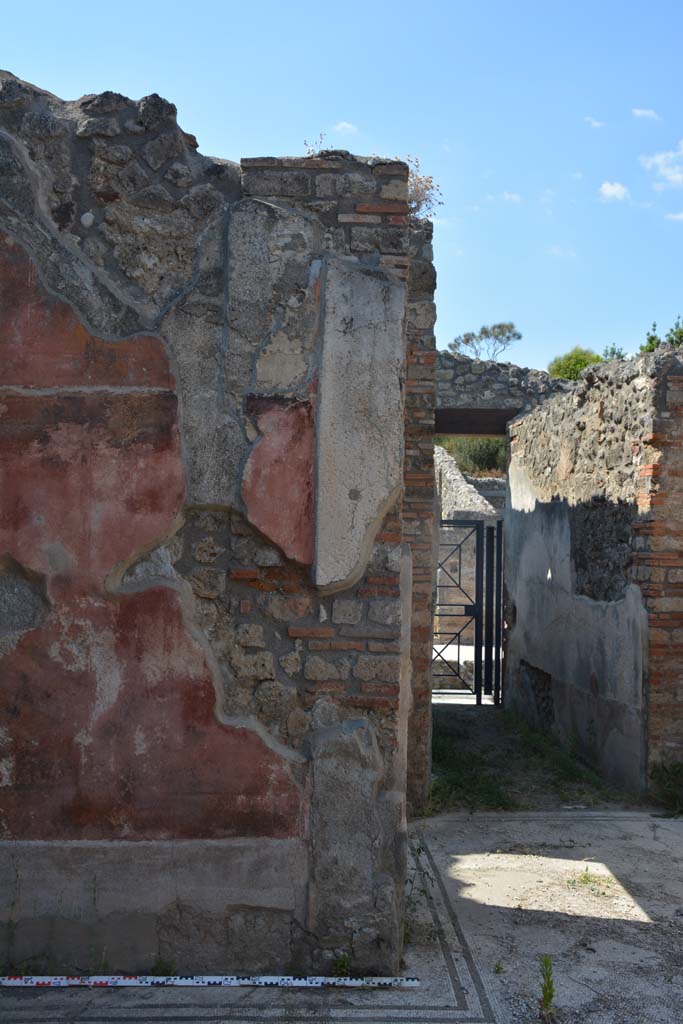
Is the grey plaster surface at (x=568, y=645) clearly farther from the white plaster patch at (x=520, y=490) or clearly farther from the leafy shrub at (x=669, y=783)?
the leafy shrub at (x=669, y=783)

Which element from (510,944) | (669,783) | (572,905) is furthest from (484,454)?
(510,944)

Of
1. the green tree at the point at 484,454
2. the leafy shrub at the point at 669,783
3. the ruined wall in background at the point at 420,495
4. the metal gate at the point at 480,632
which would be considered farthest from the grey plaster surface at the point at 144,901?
the green tree at the point at 484,454

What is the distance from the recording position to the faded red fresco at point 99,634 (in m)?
3.34

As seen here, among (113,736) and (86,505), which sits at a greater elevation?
(86,505)

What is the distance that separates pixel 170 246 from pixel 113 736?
68.8 inches

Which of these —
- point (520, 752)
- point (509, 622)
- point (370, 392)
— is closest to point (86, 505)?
point (370, 392)

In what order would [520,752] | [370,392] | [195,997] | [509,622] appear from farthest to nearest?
[509,622] < [520,752] < [370,392] < [195,997]

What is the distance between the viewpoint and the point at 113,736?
3.35m

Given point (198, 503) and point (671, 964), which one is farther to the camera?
point (671, 964)

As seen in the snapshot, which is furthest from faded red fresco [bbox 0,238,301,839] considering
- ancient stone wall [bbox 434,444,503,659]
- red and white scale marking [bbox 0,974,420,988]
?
ancient stone wall [bbox 434,444,503,659]

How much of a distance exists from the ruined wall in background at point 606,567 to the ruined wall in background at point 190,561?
10.7 ft

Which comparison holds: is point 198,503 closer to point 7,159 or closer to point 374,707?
point 374,707

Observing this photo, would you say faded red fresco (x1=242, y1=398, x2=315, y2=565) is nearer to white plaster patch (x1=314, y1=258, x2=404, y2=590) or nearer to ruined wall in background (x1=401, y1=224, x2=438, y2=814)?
white plaster patch (x1=314, y1=258, x2=404, y2=590)

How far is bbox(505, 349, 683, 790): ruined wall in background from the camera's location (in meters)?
6.08
